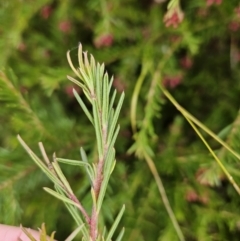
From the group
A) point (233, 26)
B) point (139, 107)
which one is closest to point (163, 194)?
point (139, 107)

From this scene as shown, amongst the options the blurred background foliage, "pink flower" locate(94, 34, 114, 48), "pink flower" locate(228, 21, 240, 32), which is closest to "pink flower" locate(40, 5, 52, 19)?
the blurred background foliage

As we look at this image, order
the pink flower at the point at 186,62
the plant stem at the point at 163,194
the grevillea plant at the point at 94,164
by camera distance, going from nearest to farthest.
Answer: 1. the grevillea plant at the point at 94,164
2. the plant stem at the point at 163,194
3. the pink flower at the point at 186,62

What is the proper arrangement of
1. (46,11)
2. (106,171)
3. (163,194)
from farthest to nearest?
(46,11)
(163,194)
(106,171)

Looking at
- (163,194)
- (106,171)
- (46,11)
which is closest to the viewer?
(106,171)

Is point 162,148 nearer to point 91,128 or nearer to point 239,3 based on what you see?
point 91,128

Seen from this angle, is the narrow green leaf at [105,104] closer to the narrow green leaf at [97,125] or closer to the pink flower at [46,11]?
the narrow green leaf at [97,125]

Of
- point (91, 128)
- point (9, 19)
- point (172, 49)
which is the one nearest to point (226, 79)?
point (172, 49)

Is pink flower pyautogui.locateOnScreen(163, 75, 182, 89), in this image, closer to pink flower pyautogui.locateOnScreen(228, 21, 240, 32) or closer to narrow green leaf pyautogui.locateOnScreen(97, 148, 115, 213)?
pink flower pyautogui.locateOnScreen(228, 21, 240, 32)

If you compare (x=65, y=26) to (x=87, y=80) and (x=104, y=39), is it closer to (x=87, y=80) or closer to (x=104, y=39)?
(x=104, y=39)

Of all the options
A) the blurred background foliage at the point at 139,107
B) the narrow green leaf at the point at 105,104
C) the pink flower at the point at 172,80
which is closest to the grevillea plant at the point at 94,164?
the narrow green leaf at the point at 105,104
